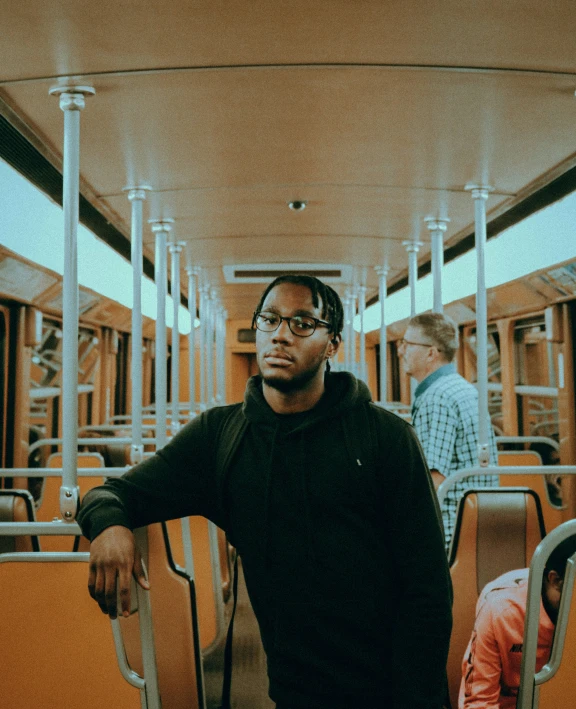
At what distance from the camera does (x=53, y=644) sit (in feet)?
5.76

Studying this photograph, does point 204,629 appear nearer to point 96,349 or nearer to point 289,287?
point 289,287

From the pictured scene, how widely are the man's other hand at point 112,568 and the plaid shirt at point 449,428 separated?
1.89 metres

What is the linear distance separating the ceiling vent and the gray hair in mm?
3231

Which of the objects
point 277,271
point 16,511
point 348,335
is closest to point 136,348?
point 16,511

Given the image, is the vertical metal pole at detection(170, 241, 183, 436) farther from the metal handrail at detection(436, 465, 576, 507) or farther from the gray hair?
the metal handrail at detection(436, 465, 576, 507)

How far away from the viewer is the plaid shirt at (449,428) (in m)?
3.05

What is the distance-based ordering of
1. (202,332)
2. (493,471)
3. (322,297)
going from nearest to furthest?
(322,297), (493,471), (202,332)

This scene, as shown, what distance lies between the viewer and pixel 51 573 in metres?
1.78

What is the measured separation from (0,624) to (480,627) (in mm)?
1327

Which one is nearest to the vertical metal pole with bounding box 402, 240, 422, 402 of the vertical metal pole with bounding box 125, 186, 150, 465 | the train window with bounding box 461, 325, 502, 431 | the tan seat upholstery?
the train window with bounding box 461, 325, 502, 431

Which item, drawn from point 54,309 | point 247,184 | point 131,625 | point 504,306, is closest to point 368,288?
point 504,306

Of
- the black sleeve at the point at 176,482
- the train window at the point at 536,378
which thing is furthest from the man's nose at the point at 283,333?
the train window at the point at 536,378

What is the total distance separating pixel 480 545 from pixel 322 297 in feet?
5.21

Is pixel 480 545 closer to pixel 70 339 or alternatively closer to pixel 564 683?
pixel 564 683
